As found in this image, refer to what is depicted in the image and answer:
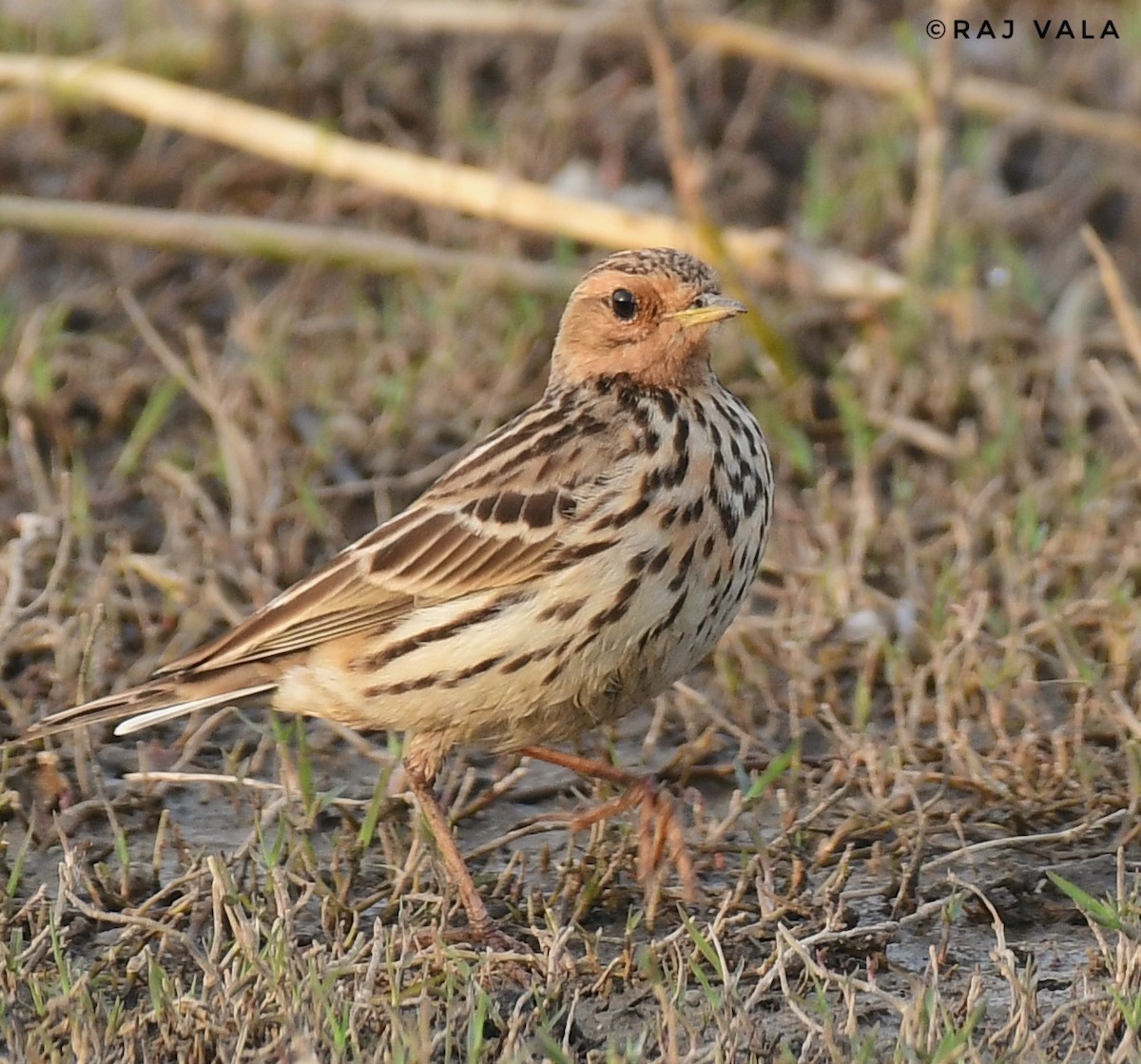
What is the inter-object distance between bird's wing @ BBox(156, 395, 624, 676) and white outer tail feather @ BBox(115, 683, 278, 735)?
64 millimetres

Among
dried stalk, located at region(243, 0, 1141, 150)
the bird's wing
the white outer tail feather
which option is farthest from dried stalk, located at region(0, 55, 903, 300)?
the white outer tail feather

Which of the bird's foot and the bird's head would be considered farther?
the bird's head

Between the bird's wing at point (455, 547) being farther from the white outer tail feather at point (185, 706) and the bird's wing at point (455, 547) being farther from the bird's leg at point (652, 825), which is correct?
the bird's leg at point (652, 825)

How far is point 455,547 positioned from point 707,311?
75 centimetres

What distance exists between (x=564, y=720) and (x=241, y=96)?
14.3 ft

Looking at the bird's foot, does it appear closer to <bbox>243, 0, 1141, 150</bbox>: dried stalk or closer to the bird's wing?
the bird's wing

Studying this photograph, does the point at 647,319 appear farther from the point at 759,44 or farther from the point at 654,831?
the point at 759,44

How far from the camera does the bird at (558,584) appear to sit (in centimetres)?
449

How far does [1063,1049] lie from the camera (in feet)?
12.8

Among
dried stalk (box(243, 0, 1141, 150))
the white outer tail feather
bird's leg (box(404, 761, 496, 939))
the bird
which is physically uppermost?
dried stalk (box(243, 0, 1141, 150))

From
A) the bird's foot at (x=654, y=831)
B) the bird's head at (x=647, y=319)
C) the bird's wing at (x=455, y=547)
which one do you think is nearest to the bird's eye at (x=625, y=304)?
the bird's head at (x=647, y=319)

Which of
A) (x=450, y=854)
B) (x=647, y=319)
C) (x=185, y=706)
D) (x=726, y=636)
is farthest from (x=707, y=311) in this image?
(x=185, y=706)

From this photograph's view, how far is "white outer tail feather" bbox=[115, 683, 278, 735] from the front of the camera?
4820 mm

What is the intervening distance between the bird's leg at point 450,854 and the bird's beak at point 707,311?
112 centimetres
